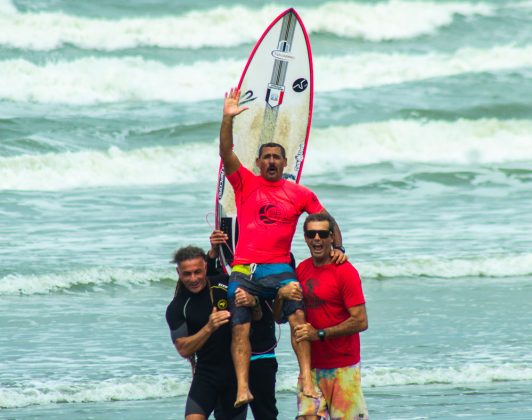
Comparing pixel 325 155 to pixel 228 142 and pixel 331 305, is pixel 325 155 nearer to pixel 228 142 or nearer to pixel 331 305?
pixel 228 142

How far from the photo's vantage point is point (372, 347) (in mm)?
10133

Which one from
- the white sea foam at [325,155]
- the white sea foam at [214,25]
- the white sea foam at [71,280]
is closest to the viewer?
the white sea foam at [71,280]

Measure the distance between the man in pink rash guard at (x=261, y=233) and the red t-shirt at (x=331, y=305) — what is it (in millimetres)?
83

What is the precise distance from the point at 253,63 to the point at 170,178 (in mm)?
12617

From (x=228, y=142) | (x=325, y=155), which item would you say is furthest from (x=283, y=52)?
(x=325, y=155)

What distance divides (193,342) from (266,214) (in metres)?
0.88

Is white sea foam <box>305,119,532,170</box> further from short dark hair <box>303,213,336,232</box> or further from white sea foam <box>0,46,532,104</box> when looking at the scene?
short dark hair <box>303,213,336,232</box>

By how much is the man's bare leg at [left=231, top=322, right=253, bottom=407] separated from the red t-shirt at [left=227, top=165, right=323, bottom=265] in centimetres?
42

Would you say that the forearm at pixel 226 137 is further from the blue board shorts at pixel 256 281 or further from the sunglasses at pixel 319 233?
the sunglasses at pixel 319 233

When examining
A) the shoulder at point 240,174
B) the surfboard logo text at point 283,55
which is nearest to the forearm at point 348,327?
the shoulder at point 240,174

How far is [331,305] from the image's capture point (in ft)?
20.5

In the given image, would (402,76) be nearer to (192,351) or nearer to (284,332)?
(284,332)

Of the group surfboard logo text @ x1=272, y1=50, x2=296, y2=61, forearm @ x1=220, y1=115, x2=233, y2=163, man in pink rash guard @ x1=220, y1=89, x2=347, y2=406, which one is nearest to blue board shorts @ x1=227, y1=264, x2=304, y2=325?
man in pink rash guard @ x1=220, y1=89, x2=347, y2=406

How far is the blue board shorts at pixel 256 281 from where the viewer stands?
6.45 m
